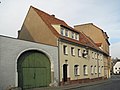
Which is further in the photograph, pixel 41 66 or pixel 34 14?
pixel 34 14

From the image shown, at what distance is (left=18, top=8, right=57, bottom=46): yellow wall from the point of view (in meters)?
33.2

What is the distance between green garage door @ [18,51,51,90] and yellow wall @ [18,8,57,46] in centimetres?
327

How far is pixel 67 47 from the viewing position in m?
34.9

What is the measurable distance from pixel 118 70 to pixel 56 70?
96.5 meters

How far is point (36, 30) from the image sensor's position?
34.7 m

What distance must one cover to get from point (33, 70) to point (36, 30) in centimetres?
781

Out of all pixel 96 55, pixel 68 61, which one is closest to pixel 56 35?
pixel 68 61

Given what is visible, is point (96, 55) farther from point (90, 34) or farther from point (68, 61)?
point (68, 61)

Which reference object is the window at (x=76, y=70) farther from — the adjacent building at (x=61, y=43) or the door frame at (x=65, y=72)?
the door frame at (x=65, y=72)

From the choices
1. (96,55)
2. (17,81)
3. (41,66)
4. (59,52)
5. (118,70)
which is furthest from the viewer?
(118,70)

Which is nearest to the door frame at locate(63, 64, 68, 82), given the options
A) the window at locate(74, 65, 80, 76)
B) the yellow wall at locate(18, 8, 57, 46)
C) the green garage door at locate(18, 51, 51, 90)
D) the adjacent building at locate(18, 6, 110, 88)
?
the adjacent building at locate(18, 6, 110, 88)

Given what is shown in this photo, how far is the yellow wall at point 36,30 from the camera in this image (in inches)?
1309

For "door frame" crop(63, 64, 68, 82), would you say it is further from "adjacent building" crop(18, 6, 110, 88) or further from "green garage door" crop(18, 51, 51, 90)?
"green garage door" crop(18, 51, 51, 90)

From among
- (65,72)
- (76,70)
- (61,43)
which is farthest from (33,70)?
(76,70)
